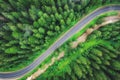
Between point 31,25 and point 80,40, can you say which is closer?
point 31,25

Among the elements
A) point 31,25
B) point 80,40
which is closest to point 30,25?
point 31,25

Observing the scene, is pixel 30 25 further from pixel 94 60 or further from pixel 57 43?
pixel 94 60

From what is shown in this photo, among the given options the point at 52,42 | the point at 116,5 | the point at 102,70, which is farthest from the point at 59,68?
the point at 116,5

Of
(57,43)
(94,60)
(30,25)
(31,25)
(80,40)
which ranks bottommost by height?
(94,60)

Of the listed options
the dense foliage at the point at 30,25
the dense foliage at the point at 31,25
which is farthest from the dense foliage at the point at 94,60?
the dense foliage at the point at 30,25

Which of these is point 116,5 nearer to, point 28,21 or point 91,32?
point 91,32

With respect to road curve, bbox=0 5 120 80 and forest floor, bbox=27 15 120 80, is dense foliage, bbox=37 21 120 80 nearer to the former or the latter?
forest floor, bbox=27 15 120 80

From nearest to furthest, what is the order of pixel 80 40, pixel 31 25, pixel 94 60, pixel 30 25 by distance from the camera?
pixel 30 25 < pixel 31 25 < pixel 94 60 < pixel 80 40

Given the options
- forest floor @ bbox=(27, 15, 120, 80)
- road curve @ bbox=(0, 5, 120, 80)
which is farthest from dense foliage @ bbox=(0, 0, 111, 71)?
forest floor @ bbox=(27, 15, 120, 80)
